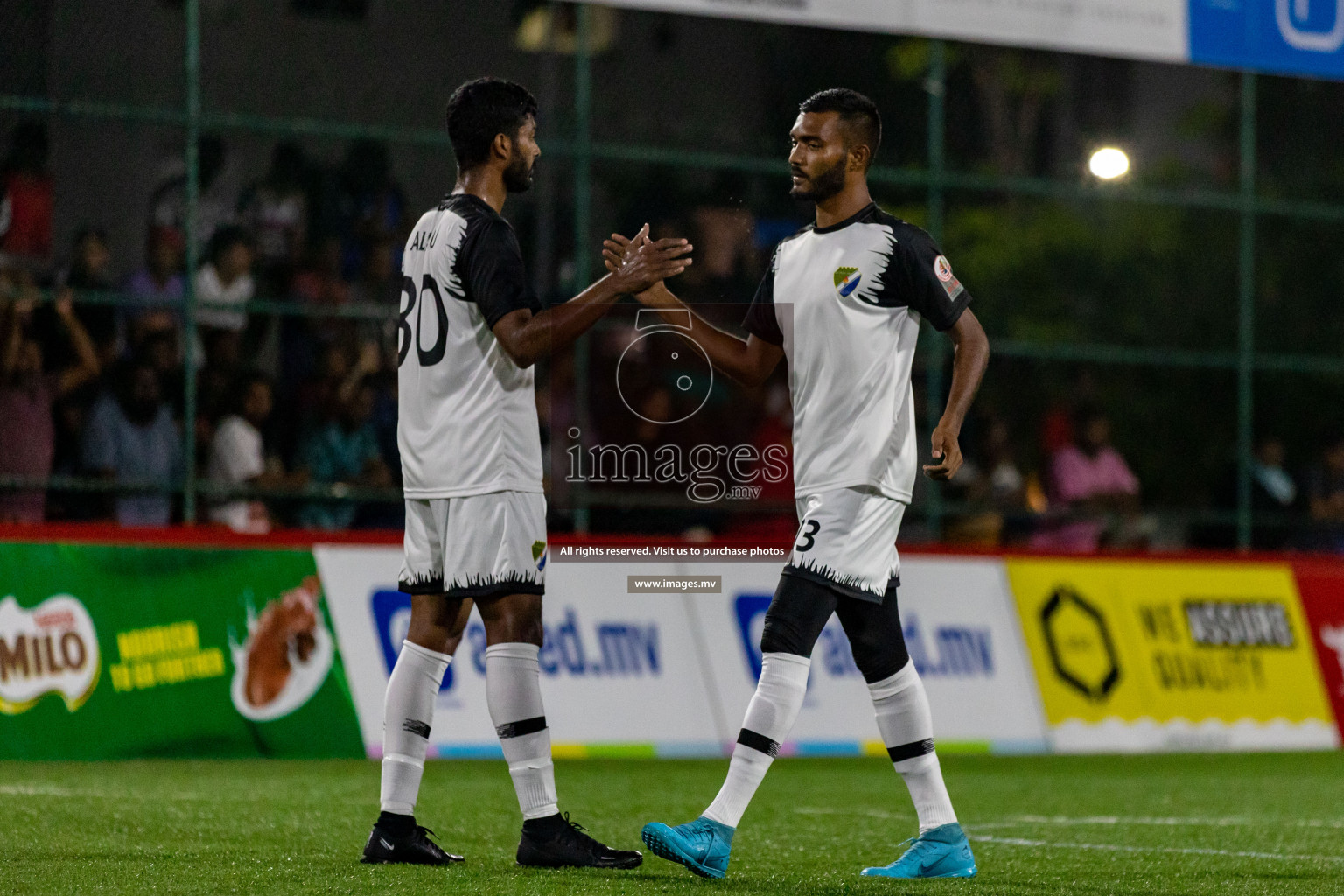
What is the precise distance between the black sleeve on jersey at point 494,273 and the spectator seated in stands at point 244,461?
6.09 metres

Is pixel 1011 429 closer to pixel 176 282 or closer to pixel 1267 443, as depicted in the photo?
pixel 1267 443

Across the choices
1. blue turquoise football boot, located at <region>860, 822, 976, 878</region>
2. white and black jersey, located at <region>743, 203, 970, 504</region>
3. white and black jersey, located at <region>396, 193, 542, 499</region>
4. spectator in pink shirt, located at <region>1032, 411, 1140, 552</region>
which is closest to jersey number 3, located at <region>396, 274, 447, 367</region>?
white and black jersey, located at <region>396, 193, 542, 499</region>

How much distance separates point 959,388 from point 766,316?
0.60 meters

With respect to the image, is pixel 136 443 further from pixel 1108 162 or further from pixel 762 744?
pixel 1108 162

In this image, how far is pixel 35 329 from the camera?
10789 millimetres

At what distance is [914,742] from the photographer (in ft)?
17.8

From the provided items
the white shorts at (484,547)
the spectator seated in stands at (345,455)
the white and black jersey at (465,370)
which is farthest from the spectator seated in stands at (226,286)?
the white shorts at (484,547)

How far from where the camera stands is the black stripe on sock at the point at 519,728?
547cm

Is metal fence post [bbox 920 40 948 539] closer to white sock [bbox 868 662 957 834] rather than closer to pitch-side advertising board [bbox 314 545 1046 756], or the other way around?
pitch-side advertising board [bbox 314 545 1046 756]

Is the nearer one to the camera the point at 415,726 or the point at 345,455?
the point at 415,726

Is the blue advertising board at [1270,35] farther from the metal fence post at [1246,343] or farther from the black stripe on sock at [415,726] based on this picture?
the black stripe on sock at [415,726]

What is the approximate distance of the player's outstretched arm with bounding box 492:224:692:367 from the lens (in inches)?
210

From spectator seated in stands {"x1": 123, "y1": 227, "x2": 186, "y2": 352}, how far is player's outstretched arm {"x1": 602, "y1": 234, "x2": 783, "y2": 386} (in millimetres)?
6150

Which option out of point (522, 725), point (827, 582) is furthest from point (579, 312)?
point (522, 725)
